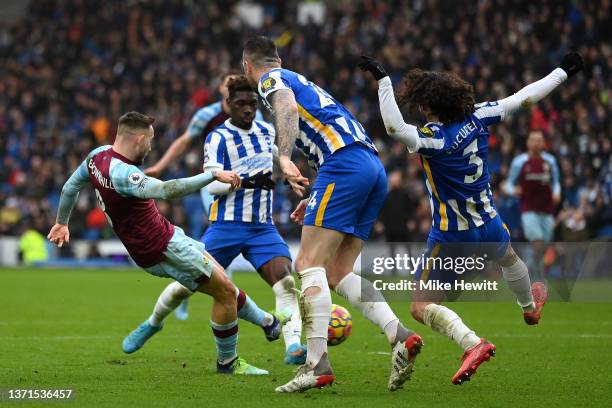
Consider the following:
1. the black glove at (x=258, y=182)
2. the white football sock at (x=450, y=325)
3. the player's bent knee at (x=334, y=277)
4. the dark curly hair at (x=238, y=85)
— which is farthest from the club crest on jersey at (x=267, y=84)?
the dark curly hair at (x=238, y=85)

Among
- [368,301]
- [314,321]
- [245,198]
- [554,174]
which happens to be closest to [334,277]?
[368,301]

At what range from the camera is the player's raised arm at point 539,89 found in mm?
7133

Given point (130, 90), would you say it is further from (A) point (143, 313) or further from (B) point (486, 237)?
(B) point (486, 237)

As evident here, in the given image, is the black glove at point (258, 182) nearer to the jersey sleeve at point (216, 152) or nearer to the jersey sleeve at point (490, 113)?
the jersey sleeve at point (216, 152)

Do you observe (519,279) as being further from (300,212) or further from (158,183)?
(158,183)

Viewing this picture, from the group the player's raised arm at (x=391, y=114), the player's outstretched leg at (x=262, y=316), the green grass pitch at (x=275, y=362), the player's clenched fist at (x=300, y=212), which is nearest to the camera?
the green grass pitch at (x=275, y=362)

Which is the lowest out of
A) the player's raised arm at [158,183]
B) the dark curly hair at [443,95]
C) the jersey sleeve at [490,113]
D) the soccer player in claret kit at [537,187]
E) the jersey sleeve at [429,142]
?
the soccer player in claret kit at [537,187]

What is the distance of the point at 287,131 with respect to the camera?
6.53m

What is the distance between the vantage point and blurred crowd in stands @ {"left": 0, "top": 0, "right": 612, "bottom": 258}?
20.1m

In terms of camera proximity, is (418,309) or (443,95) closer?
(443,95)

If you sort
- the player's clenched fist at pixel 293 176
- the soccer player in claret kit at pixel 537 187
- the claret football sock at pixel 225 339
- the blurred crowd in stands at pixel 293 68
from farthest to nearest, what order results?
the blurred crowd in stands at pixel 293 68, the soccer player in claret kit at pixel 537 187, the claret football sock at pixel 225 339, the player's clenched fist at pixel 293 176

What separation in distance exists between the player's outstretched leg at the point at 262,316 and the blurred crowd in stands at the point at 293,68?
326 inches

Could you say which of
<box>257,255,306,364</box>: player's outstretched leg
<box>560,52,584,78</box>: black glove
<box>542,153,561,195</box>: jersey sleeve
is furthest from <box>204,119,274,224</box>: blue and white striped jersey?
<box>542,153,561,195</box>: jersey sleeve

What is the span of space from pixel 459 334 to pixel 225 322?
1796 millimetres
